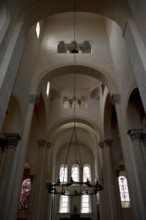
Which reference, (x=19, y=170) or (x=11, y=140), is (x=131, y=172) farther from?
(x=11, y=140)

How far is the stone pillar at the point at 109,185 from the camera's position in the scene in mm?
9945

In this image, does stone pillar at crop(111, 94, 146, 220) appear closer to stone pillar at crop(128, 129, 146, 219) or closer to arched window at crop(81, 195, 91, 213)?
stone pillar at crop(128, 129, 146, 219)

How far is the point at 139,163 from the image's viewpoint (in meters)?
7.00

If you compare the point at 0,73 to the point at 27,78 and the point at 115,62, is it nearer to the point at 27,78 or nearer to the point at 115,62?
the point at 27,78

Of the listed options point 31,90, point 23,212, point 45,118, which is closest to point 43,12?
point 31,90

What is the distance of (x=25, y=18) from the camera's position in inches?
252

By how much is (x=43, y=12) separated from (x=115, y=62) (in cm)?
464

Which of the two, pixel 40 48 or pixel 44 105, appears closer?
pixel 40 48

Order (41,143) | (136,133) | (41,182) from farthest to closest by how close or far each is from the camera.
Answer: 1. (41,143)
2. (41,182)
3. (136,133)

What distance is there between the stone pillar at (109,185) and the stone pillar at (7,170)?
18.8ft

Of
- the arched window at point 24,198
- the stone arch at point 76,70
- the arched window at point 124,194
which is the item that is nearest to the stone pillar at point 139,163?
the stone arch at point 76,70

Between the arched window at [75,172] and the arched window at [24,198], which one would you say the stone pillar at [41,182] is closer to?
the arched window at [24,198]

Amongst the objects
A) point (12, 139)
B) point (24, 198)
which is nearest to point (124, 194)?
point (24, 198)

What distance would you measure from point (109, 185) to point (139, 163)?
424 centimetres
